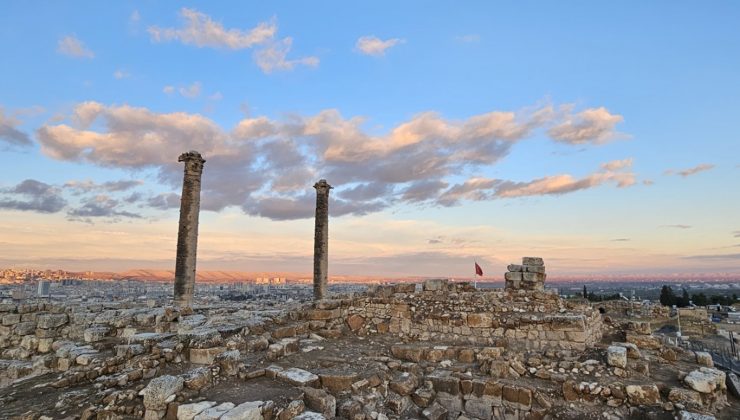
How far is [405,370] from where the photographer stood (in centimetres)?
832

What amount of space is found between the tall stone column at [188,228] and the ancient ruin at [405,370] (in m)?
5.34

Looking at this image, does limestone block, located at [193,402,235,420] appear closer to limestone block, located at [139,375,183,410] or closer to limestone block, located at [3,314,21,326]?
limestone block, located at [139,375,183,410]

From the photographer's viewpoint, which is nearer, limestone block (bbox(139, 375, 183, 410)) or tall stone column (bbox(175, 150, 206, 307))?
limestone block (bbox(139, 375, 183, 410))

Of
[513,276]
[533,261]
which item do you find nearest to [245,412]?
[513,276]

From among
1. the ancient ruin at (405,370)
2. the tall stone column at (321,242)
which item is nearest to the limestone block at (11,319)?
the ancient ruin at (405,370)

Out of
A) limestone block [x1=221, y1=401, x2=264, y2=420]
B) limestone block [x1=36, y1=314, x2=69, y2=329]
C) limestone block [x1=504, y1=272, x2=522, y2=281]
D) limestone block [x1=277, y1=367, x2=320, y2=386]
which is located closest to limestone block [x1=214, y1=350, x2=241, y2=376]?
limestone block [x1=277, y1=367, x2=320, y2=386]

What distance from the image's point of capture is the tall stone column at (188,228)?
17.2m

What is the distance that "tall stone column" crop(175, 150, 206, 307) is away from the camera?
56.6ft

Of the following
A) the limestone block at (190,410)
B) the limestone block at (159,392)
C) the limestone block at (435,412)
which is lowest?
the limestone block at (435,412)

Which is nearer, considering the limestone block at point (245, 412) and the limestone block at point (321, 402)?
the limestone block at point (245, 412)

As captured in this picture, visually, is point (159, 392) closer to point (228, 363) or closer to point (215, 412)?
point (215, 412)

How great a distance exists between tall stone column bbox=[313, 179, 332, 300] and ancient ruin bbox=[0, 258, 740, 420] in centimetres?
1004

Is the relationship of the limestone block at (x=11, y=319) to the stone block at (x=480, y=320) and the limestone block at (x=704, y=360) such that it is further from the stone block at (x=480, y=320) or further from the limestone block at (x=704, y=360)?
the limestone block at (x=704, y=360)

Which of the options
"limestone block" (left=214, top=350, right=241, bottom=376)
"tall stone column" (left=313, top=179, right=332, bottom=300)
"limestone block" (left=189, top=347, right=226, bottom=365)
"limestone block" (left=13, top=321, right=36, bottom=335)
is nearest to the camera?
"limestone block" (left=214, top=350, right=241, bottom=376)
